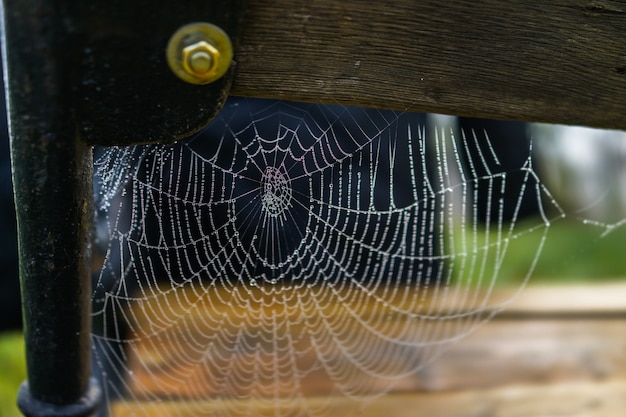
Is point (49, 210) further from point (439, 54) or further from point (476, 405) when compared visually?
point (476, 405)

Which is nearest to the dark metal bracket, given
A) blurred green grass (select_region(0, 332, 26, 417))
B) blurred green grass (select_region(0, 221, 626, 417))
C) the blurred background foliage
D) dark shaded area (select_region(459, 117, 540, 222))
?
the blurred background foliage

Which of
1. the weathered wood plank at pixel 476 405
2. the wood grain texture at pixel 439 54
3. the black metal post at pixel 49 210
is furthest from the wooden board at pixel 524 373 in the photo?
the wood grain texture at pixel 439 54

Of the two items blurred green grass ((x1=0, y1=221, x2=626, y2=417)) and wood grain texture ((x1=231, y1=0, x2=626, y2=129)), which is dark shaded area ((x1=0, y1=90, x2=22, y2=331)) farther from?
blurred green grass ((x1=0, y1=221, x2=626, y2=417))

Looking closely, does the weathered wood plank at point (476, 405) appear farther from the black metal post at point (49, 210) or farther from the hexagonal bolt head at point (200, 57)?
the hexagonal bolt head at point (200, 57)

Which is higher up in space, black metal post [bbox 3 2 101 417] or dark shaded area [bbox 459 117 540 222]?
dark shaded area [bbox 459 117 540 222]

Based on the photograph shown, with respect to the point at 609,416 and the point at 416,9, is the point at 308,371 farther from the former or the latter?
the point at 416,9

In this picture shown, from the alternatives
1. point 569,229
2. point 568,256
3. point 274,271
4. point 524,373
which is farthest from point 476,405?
point 569,229
